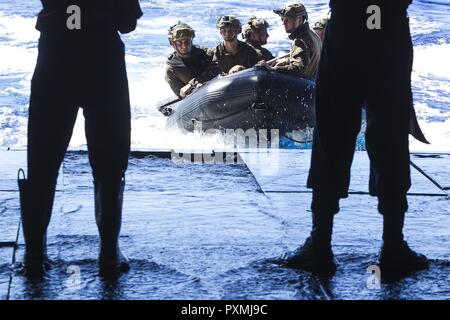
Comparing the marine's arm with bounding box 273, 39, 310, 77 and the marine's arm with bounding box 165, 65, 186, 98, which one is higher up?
the marine's arm with bounding box 273, 39, 310, 77

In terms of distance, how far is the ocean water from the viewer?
1483cm

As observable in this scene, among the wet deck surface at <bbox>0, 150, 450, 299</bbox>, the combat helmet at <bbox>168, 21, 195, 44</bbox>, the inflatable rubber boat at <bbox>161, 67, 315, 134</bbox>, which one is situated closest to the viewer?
the wet deck surface at <bbox>0, 150, 450, 299</bbox>

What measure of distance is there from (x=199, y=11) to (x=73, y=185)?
19.3 m

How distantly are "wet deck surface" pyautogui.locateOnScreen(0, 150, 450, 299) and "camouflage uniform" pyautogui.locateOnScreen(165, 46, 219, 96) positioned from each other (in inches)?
192

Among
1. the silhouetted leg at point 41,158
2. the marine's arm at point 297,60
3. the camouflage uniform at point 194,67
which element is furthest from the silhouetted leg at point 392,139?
the camouflage uniform at point 194,67

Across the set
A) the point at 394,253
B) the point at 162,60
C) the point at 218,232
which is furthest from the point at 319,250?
the point at 162,60

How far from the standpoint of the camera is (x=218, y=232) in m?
5.59

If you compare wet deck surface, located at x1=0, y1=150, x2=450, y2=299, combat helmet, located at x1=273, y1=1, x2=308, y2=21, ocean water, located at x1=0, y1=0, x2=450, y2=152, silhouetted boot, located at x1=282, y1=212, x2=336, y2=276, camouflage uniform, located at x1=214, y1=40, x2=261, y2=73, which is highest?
combat helmet, located at x1=273, y1=1, x2=308, y2=21

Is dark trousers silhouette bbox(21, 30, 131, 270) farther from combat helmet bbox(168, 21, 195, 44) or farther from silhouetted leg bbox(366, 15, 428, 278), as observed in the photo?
combat helmet bbox(168, 21, 195, 44)

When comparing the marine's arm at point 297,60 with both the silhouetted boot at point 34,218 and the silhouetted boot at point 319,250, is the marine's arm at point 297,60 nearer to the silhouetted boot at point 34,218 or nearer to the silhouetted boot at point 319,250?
the silhouetted boot at point 319,250

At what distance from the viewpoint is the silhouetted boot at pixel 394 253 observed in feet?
15.0

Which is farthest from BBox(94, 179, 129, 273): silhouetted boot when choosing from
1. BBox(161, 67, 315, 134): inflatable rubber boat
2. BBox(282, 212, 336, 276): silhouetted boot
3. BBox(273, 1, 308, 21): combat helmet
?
BBox(273, 1, 308, 21): combat helmet

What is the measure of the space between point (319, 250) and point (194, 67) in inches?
337

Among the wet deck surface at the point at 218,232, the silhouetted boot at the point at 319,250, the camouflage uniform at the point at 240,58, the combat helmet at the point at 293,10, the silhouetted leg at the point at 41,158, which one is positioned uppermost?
the silhouetted leg at the point at 41,158
